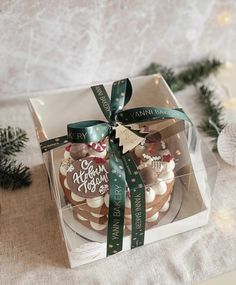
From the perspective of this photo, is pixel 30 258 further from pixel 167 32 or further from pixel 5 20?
pixel 167 32

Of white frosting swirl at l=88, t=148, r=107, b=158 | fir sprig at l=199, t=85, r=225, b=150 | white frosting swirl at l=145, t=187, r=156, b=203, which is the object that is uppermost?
white frosting swirl at l=88, t=148, r=107, b=158

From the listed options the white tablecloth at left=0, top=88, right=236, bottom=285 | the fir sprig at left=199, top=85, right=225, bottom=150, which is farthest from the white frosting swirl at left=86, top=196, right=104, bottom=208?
the fir sprig at left=199, top=85, right=225, bottom=150

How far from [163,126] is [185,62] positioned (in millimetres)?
370

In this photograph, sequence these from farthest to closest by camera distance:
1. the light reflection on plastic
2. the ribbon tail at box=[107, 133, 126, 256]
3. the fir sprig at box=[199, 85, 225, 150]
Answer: the fir sprig at box=[199, 85, 225, 150] < the light reflection on plastic < the ribbon tail at box=[107, 133, 126, 256]

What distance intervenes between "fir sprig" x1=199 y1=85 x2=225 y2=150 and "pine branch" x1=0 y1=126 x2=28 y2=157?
1.20ft

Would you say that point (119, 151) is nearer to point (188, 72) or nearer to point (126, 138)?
point (126, 138)

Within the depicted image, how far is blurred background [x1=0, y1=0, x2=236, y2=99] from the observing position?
0.86m

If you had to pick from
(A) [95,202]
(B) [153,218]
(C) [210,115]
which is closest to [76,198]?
(A) [95,202]

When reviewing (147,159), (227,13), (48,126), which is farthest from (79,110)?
(227,13)

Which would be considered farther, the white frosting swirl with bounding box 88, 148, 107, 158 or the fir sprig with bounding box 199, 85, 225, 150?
the fir sprig with bounding box 199, 85, 225, 150

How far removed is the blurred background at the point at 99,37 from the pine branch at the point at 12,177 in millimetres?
224

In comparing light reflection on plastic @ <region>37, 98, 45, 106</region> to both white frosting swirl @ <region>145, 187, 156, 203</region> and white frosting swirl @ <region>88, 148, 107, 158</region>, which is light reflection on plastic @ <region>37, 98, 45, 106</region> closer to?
white frosting swirl @ <region>88, 148, 107, 158</region>

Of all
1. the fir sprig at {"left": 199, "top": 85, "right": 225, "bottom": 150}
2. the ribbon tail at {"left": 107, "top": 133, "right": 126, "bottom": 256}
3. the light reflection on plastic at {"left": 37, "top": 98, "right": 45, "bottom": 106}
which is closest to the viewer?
the ribbon tail at {"left": 107, "top": 133, "right": 126, "bottom": 256}

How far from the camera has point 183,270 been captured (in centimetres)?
69
